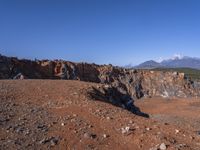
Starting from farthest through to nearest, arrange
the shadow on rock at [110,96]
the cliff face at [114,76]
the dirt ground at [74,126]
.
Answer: the cliff face at [114,76]
the shadow on rock at [110,96]
the dirt ground at [74,126]

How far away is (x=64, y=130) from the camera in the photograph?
42.6 feet

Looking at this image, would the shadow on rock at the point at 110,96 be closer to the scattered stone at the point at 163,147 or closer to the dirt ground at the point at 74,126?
the dirt ground at the point at 74,126

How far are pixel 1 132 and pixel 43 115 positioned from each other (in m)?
2.22

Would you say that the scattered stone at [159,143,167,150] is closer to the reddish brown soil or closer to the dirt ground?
the dirt ground

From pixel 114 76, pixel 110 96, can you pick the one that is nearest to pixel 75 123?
pixel 110 96

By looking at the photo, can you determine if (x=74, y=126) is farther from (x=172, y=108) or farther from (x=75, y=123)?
(x=172, y=108)

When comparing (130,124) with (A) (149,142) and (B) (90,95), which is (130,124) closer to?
(A) (149,142)

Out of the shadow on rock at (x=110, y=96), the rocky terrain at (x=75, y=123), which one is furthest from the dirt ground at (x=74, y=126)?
the shadow on rock at (x=110, y=96)

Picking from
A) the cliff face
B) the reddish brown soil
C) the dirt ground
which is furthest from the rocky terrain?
the cliff face

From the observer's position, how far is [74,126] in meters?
13.3

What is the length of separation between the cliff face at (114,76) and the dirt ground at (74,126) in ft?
66.1

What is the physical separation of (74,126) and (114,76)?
135ft

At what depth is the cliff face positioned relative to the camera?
39.8m

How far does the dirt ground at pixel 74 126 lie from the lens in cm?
1205
